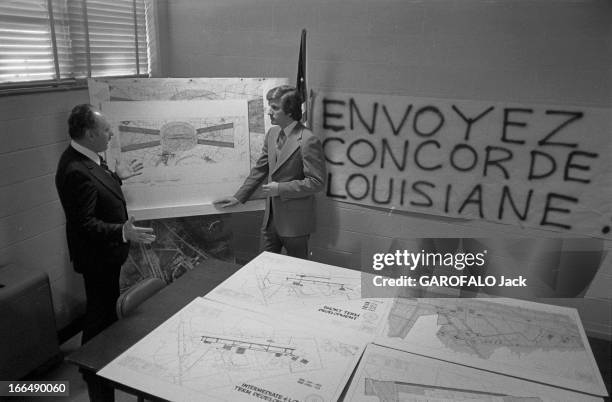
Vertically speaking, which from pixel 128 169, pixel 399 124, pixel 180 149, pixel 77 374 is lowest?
pixel 77 374

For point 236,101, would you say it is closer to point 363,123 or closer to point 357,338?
point 363,123

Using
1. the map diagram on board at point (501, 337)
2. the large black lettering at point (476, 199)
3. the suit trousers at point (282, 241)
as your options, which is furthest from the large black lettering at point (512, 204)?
the suit trousers at point (282, 241)

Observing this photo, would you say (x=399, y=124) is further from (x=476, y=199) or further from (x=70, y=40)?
(x=70, y=40)

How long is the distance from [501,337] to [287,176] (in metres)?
1.52

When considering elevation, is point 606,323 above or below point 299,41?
below

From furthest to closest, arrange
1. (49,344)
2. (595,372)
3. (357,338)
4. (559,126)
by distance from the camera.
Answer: (559,126), (49,344), (357,338), (595,372)

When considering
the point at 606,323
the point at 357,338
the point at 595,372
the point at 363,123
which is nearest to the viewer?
the point at 595,372

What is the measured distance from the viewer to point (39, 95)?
261cm

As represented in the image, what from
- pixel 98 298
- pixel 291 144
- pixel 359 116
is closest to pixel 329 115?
pixel 359 116

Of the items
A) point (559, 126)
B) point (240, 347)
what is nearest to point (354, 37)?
point (559, 126)

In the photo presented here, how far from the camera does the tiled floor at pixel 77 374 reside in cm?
237

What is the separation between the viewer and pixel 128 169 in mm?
2775

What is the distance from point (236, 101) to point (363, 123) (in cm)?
87

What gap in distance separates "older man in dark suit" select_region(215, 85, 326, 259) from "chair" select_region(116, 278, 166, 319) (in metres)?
0.93
